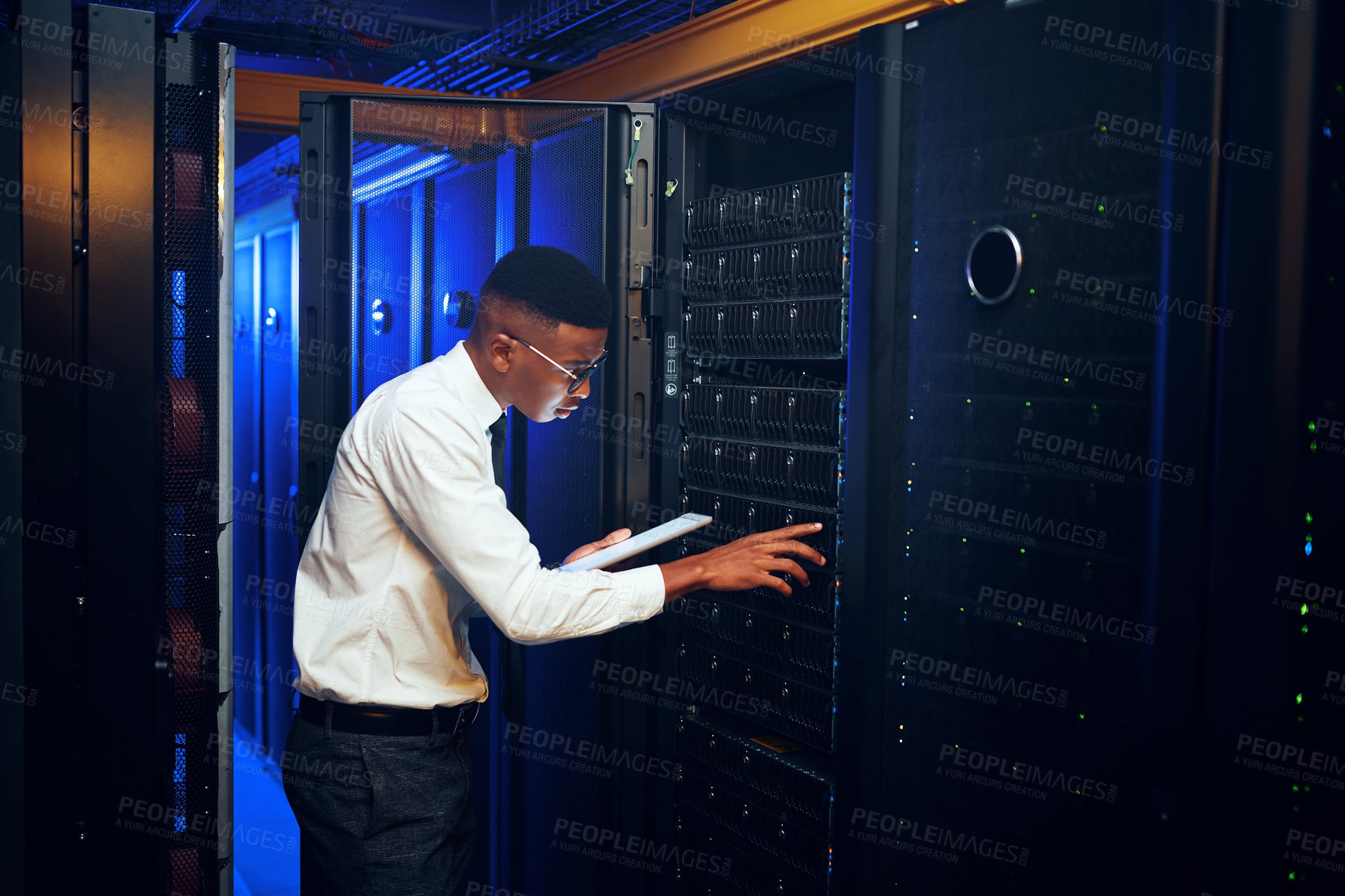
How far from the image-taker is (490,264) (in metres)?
2.35

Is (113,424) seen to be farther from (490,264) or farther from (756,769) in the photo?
(756,769)

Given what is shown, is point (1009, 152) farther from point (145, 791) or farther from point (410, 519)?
point (145, 791)

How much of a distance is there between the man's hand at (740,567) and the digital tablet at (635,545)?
65mm

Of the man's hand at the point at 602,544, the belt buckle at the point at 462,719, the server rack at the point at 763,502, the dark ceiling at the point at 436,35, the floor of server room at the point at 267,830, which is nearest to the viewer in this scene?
the belt buckle at the point at 462,719

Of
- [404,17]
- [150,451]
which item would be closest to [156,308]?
[150,451]

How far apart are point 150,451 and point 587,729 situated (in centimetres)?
113

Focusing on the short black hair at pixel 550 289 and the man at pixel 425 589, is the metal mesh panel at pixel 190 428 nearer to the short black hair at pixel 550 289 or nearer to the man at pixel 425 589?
the man at pixel 425 589

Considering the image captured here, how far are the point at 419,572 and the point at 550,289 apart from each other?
→ 56cm

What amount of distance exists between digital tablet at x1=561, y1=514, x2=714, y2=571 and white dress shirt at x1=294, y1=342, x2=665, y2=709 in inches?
3.4

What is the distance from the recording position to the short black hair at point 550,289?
1870 millimetres

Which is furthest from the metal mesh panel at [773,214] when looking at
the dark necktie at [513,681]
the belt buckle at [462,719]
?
the belt buckle at [462,719]

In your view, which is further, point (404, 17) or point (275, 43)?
point (404, 17)

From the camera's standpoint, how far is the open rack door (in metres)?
2.21

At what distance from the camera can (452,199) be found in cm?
237
